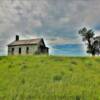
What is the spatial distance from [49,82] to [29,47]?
53968 millimetres

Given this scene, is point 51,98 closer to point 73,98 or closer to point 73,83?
point 73,98

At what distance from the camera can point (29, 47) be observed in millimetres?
70562

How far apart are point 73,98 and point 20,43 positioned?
2462 inches

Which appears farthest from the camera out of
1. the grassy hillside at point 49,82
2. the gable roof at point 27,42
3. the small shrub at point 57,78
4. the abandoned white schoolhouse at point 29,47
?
the gable roof at point 27,42

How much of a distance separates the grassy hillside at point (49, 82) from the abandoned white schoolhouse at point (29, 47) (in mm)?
37602

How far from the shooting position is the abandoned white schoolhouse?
69875 millimetres

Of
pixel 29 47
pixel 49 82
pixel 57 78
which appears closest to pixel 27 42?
pixel 29 47

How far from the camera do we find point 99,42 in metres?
72.8

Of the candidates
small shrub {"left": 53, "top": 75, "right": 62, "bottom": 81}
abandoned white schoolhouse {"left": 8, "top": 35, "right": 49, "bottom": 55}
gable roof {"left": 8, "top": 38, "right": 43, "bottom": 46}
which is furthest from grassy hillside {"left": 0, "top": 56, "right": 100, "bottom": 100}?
gable roof {"left": 8, "top": 38, "right": 43, "bottom": 46}

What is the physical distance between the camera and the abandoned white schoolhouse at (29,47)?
69875 millimetres

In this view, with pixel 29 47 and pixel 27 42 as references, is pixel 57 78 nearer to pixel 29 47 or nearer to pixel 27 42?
pixel 29 47

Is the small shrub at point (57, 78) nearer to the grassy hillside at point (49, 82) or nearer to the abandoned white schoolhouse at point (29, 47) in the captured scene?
the grassy hillside at point (49, 82)

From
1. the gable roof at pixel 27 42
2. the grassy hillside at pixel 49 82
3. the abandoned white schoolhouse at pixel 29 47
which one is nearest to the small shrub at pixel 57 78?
the grassy hillside at pixel 49 82

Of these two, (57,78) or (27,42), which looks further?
(27,42)
